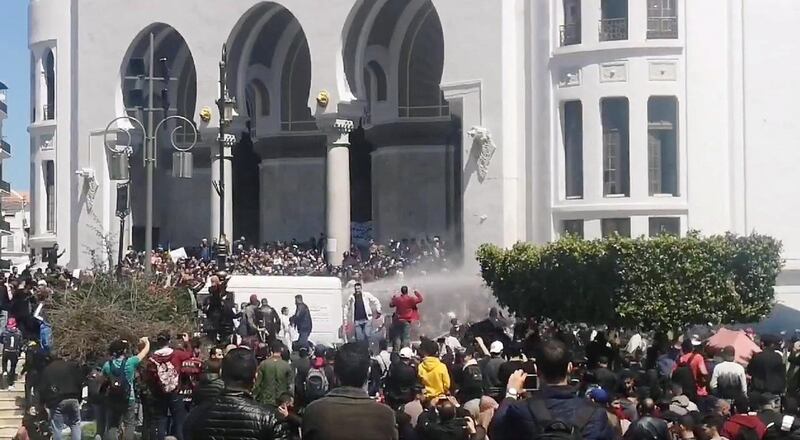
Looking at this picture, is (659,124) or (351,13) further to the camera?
(351,13)

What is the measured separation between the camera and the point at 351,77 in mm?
40094

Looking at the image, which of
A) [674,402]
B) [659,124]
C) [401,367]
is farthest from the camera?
[659,124]

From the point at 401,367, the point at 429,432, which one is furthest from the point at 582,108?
the point at 429,432

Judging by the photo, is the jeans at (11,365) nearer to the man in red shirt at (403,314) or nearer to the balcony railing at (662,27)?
the man in red shirt at (403,314)

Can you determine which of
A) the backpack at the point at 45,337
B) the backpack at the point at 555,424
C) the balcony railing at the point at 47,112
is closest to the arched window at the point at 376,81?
the balcony railing at the point at 47,112

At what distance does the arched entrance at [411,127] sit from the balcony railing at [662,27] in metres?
9.82

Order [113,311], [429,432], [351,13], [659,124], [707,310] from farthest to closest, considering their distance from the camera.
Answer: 1. [351,13]
2. [659,124]
3. [707,310]
4. [113,311]
5. [429,432]

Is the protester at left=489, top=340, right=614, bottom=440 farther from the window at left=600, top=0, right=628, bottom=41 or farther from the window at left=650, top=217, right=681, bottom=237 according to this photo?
the window at left=600, top=0, right=628, bottom=41

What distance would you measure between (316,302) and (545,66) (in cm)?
967

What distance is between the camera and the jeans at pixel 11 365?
2298 centimetres

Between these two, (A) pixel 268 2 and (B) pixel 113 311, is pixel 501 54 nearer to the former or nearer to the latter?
(A) pixel 268 2

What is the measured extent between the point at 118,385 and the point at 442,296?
1742 cm

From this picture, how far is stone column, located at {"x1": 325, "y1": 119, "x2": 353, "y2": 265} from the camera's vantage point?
3994 cm

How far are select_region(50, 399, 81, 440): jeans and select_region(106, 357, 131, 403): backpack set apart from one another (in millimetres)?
455
